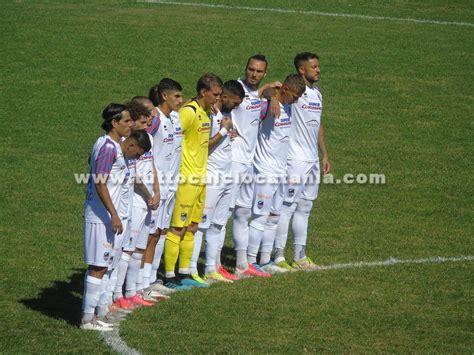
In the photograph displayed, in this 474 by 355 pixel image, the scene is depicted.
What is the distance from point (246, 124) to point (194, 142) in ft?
3.45

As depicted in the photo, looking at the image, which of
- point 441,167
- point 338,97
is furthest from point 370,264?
point 338,97

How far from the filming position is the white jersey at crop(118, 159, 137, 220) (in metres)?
11.9

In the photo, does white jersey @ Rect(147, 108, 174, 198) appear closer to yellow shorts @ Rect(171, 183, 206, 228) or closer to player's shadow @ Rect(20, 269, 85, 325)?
yellow shorts @ Rect(171, 183, 206, 228)

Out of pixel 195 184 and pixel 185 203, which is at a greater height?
pixel 195 184

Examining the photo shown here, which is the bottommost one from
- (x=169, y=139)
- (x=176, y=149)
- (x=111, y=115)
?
(x=176, y=149)

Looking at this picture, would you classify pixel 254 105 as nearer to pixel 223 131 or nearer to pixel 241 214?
pixel 223 131

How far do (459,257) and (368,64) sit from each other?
13.6 m

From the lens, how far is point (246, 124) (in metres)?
14.4

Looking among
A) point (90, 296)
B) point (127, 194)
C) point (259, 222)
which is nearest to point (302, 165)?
point (259, 222)

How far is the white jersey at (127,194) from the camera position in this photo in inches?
470

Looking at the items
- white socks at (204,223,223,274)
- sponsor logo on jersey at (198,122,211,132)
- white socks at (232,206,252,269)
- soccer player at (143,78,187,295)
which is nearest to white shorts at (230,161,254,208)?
white socks at (232,206,252,269)

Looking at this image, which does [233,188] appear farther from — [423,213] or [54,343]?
Answer: [423,213]

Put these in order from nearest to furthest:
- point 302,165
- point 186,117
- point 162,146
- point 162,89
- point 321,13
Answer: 1. point 162,146
2. point 162,89
3. point 186,117
4. point 302,165
5. point 321,13

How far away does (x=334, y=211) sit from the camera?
18.9 meters
